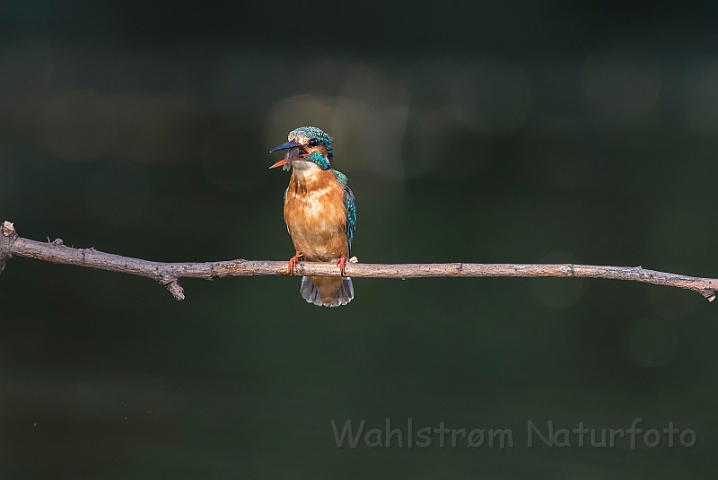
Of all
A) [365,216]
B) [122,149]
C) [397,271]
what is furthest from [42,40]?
[397,271]

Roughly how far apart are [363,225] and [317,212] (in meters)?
4.19

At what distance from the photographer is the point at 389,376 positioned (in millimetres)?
4836

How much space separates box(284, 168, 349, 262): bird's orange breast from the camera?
252cm

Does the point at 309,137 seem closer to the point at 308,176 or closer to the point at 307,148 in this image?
the point at 307,148

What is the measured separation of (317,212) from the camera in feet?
8.27

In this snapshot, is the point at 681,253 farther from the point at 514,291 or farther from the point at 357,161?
the point at 357,161

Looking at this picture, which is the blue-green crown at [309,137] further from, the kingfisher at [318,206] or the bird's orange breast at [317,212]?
the bird's orange breast at [317,212]

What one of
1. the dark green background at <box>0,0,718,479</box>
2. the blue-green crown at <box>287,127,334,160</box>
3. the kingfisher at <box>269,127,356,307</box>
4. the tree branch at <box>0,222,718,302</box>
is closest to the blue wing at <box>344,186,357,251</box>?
the kingfisher at <box>269,127,356,307</box>

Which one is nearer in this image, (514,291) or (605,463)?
(605,463)

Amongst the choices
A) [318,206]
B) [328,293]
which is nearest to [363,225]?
[328,293]

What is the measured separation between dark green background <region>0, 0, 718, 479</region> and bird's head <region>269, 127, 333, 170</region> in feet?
6.85

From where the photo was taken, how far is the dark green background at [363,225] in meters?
4.26

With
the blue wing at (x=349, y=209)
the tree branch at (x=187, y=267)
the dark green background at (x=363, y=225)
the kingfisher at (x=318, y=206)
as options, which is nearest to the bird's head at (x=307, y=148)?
the kingfisher at (x=318, y=206)

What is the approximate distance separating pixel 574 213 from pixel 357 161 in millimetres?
2721
